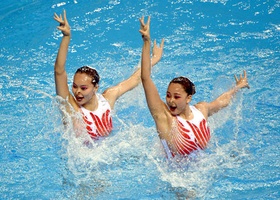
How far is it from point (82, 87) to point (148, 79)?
0.94 m

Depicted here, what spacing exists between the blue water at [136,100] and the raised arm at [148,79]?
76cm

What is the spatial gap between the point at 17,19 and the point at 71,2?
44.4 inches

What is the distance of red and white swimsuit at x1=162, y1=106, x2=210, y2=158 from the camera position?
6055 mm

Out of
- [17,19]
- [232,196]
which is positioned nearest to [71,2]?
[17,19]

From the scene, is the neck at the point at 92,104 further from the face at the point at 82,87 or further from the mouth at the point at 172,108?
the mouth at the point at 172,108

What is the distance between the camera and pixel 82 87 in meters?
6.23

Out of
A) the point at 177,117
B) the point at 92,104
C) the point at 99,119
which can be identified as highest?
the point at 92,104

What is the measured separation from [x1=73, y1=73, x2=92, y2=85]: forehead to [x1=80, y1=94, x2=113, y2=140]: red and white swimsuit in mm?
367

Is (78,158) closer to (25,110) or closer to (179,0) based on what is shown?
(25,110)


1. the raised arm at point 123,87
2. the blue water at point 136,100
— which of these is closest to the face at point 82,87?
the blue water at point 136,100

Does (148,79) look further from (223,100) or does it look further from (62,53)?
(223,100)

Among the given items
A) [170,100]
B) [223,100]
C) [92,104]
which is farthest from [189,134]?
[92,104]

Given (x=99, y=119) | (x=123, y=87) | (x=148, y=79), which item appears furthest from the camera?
(x=123, y=87)

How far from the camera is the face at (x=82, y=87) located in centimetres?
621
